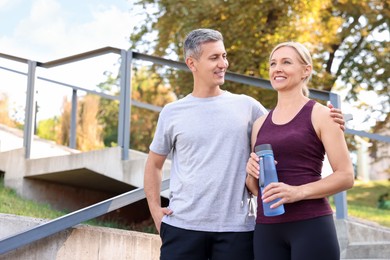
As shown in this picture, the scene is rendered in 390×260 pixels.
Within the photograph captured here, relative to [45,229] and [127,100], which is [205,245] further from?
[127,100]

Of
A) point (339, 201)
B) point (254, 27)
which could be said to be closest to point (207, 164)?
point (339, 201)

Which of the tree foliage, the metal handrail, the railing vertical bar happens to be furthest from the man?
the tree foliage

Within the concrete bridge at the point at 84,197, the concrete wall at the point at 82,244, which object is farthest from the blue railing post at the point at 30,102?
the concrete wall at the point at 82,244

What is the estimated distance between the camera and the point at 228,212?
2.62 meters

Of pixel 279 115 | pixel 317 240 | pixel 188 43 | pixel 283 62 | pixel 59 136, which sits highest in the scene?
pixel 59 136

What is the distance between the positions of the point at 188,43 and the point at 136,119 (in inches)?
565

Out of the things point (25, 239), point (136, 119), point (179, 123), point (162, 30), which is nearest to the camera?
point (179, 123)

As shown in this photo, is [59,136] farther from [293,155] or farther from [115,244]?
[293,155]

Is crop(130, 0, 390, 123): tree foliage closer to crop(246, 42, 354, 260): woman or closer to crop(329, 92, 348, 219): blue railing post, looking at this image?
crop(329, 92, 348, 219): blue railing post

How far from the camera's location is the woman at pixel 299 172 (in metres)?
2.27

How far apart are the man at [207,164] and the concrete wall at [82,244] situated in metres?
0.87

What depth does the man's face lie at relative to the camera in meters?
2.79

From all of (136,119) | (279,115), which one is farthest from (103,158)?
(136,119)

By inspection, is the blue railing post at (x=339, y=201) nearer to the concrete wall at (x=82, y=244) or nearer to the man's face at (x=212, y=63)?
the concrete wall at (x=82, y=244)
